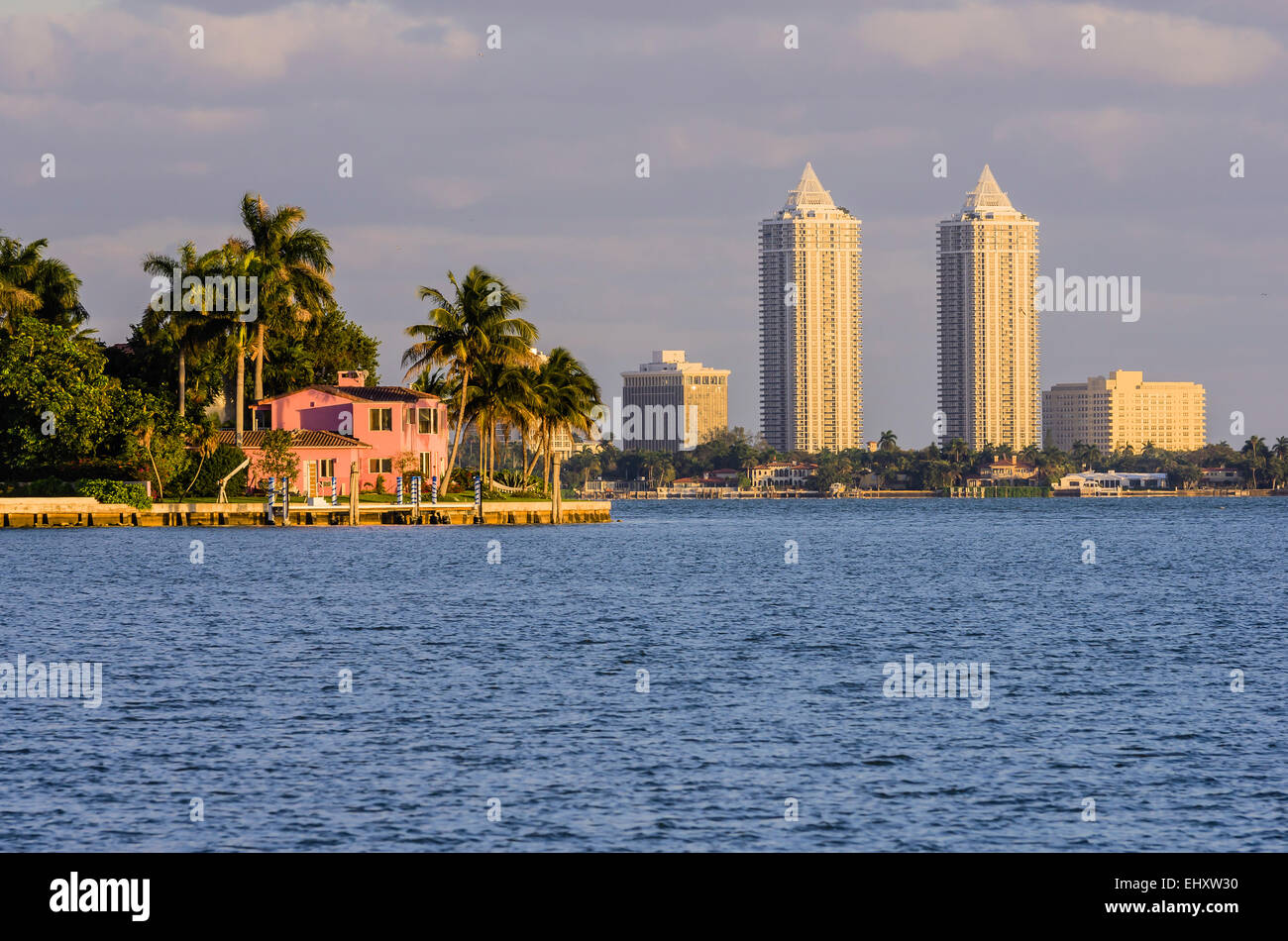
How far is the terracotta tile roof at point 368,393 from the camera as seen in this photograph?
91.2 meters

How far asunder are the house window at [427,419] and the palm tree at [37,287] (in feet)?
68.5

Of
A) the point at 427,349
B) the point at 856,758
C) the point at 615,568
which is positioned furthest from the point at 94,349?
the point at 856,758

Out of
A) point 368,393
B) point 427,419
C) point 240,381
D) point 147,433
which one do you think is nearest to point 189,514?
point 147,433

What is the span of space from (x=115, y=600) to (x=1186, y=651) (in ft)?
93.0

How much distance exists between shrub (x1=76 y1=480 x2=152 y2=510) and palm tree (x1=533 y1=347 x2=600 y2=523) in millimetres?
27264

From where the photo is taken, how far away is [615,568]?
201 feet

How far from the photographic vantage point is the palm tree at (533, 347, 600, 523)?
102 meters

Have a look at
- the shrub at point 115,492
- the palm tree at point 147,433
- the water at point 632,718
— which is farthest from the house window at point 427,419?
the water at point 632,718

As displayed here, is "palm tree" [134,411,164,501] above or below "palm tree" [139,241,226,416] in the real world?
below

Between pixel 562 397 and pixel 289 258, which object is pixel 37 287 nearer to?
pixel 289 258

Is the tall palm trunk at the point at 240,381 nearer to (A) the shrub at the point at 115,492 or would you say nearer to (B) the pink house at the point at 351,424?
(B) the pink house at the point at 351,424

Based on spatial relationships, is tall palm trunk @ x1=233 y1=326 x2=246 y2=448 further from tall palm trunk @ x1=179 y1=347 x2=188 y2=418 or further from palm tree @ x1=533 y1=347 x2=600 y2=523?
palm tree @ x1=533 y1=347 x2=600 y2=523

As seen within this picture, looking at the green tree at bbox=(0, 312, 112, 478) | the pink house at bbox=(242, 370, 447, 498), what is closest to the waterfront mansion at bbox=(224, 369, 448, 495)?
the pink house at bbox=(242, 370, 447, 498)
